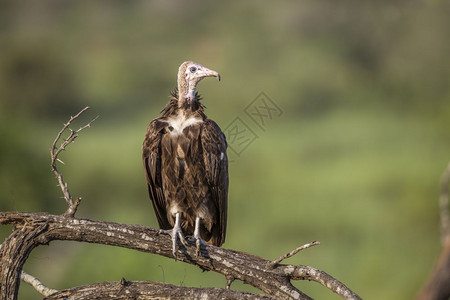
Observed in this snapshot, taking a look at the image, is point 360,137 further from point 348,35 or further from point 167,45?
point 167,45

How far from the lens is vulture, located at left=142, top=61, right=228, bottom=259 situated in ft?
24.1

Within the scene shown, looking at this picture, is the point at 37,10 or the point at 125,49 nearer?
the point at 125,49

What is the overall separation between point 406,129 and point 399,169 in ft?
25.8

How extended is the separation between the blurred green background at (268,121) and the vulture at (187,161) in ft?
5.10

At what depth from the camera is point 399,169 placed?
101 ft

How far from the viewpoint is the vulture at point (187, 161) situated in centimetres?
735

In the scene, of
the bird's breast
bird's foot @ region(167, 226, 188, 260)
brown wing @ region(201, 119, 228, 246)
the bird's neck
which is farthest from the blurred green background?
the bird's neck

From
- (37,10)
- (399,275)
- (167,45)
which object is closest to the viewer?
(399,275)

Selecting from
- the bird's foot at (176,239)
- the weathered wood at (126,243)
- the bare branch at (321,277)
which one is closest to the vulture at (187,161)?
the bird's foot at (176,239)

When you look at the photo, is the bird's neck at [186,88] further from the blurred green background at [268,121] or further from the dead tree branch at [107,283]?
the blurred green background at [268,121]

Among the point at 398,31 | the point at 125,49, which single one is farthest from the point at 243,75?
the point at 125,49

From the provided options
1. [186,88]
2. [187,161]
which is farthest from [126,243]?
[186,88]

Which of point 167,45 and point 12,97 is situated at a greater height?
point 167,45

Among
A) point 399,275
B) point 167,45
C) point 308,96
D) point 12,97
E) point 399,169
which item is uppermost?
point 167,45
